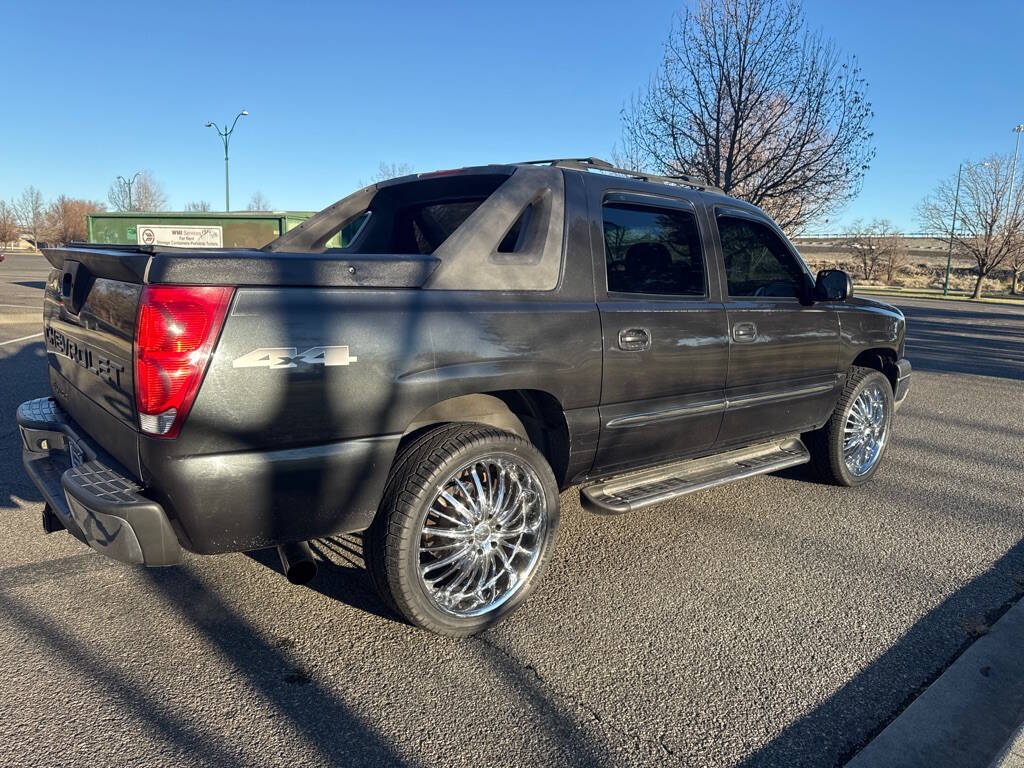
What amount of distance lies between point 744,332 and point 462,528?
1.94m

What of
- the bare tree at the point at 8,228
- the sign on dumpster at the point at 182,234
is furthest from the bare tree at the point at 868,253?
the bare tree at the point at 8,228

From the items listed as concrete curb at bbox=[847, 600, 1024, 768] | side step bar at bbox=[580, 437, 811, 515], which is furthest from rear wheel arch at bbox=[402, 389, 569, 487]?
concrete curb at bbox=[847, 600, 1024, 768]

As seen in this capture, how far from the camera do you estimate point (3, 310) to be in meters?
14.0

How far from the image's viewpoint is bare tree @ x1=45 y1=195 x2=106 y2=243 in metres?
79.2

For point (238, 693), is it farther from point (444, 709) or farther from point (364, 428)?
point (364, 428)

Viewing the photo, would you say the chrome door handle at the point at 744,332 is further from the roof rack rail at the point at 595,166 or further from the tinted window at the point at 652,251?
the roof rack rail at the point at 595,166

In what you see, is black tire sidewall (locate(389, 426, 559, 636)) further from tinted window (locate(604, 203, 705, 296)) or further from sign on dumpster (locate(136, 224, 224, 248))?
sign on dumpster (locate(136, 224, 224, 248))

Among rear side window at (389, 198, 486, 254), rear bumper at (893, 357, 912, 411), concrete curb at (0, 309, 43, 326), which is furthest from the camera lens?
concrete curb at (0, 309, 43, 326)

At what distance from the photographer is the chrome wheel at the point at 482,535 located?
2.93m

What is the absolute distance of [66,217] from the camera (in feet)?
283

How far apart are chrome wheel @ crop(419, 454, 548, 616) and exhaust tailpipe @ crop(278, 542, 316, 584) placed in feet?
1.36

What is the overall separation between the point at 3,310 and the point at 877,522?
15175 mm

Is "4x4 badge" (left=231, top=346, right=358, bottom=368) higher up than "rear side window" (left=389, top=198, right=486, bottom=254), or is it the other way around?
"rear side window" (left=389, top=198, right=486, bottom=254)

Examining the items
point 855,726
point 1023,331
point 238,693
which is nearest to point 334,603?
point 238,693
